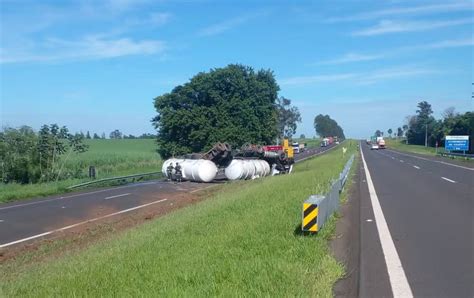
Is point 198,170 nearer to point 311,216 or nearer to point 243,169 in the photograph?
point 243,169

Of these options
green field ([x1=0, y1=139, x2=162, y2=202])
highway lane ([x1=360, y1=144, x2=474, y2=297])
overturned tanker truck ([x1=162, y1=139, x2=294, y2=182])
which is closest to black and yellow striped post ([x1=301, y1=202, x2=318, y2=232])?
highway lane ([x1=360, y1=144, x2=474, y2=297])

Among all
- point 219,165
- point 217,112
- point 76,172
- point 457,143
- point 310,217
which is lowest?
point 76,172

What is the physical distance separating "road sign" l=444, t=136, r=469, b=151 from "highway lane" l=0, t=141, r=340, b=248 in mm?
44343

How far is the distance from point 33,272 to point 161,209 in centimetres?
1173

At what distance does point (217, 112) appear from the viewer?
2554 inches

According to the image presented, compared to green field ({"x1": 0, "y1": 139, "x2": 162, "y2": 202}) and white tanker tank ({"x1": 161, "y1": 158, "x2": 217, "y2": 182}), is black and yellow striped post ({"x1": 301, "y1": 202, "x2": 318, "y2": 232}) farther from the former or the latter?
white tanker tank ({"x1": 161, "y1": 158, "x2": 217, "y2": 182})

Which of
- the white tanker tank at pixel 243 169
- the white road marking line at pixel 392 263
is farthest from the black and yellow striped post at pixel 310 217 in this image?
the white tanker tank at pixel 243 169

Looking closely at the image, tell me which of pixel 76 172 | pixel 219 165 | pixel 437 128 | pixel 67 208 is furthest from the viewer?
pixel 437 128

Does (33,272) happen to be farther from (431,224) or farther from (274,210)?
(431,224)

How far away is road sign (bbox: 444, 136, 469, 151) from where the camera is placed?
63406mm

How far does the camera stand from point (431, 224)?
1206 cm

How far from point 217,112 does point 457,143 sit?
29.6 metres

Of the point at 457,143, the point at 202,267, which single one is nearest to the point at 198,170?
the point at 202,267

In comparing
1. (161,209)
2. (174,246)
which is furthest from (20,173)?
(174,246)
